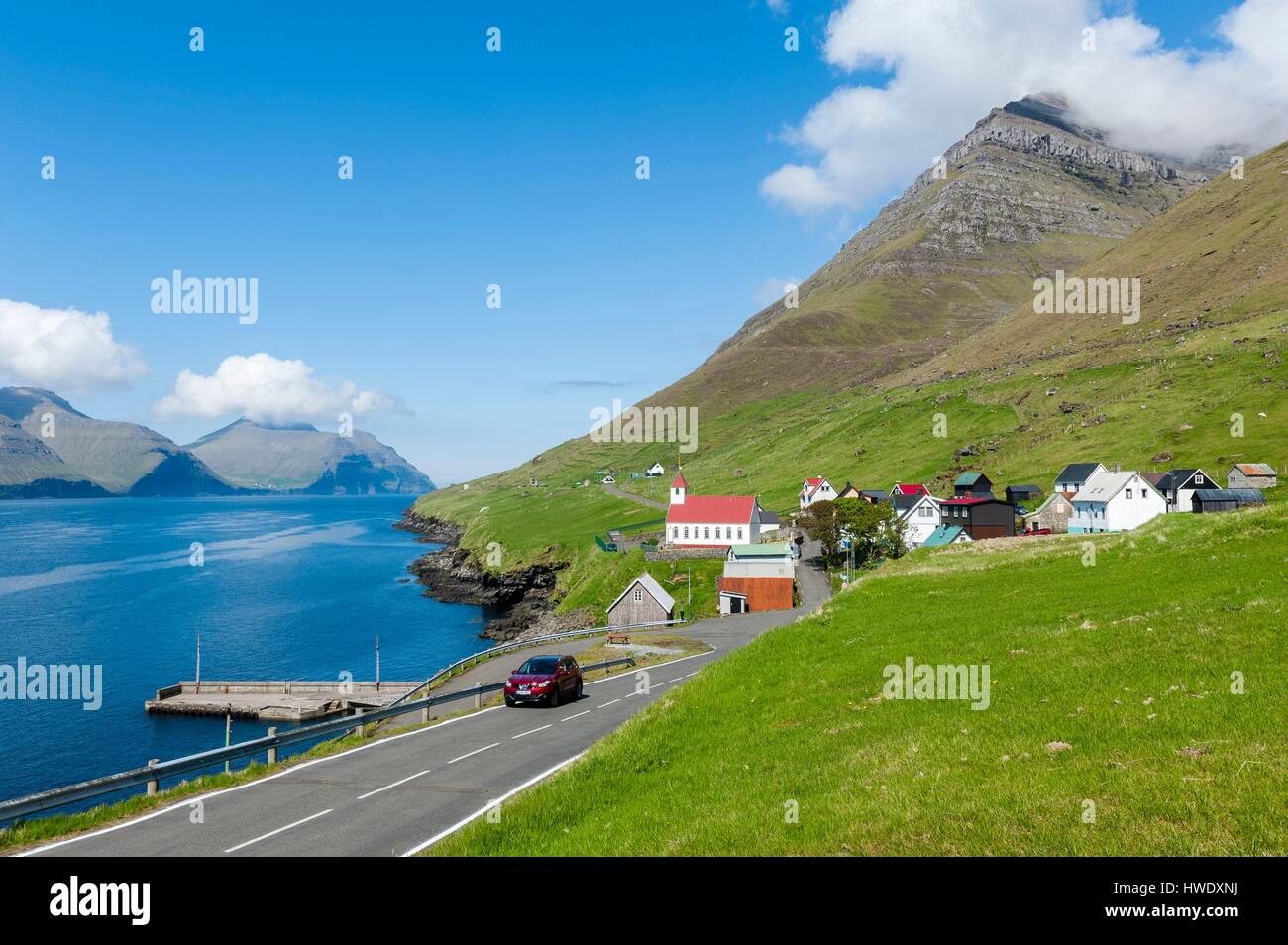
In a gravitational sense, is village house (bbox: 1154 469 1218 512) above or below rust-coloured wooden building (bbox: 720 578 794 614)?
above

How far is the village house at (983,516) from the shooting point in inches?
4163

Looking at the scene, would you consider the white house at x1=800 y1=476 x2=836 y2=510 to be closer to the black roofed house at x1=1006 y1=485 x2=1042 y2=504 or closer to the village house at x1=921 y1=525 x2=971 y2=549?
the black roofed house at x1=1006 y1=485 x2=1042 y2=504

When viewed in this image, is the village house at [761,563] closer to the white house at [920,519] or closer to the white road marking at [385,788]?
the white house at [920,519]

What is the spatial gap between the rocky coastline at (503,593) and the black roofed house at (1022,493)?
232 ft

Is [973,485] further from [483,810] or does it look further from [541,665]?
[483,810]

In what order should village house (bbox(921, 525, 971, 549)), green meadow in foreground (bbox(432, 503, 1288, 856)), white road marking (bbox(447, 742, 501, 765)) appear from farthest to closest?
village house (bbox(921, 525, 971, 549)), white road marking (bbox(447, 742, 501, 765)), green meadow in foreground (bbox(432, 503, 1288, 856))

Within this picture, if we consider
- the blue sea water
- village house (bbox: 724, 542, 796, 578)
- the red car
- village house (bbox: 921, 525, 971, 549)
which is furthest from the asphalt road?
village house (bbox: 921, 525, 971, 549)

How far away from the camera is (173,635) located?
93.9m

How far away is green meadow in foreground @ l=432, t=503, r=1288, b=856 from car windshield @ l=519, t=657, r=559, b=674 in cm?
1023

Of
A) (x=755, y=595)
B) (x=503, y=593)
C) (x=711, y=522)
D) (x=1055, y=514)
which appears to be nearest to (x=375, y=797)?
(x=755, y=595)

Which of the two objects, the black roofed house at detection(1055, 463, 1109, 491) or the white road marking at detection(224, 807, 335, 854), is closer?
the white road marking at detection(224, 807, 335, 854)

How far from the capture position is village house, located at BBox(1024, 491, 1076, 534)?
345ft

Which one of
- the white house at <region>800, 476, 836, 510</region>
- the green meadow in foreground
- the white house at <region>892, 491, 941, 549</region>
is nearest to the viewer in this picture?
the green meadow in foreground
